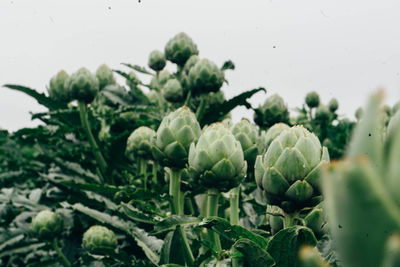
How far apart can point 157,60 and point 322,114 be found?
138cm

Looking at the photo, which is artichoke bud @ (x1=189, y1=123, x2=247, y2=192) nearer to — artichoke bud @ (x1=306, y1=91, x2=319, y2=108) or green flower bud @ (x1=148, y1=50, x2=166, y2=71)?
green flower bud @ (x1=148, y1=50, x2=166, y2=71)

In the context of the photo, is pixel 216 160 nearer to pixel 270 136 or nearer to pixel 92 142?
pixel 270 136

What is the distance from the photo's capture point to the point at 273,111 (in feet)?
6.47

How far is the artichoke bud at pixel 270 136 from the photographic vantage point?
119cm

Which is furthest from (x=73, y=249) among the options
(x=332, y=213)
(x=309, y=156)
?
(x=332, y=213)

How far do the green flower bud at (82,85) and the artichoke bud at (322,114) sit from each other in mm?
1830

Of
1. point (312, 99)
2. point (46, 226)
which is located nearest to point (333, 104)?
point (312, 99)

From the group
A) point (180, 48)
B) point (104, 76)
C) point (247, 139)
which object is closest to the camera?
point (247, 139)

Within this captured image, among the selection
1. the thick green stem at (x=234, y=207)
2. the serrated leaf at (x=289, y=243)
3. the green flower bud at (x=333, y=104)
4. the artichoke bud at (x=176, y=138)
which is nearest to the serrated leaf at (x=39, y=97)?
the artichoke bud at (x=176, y=138)

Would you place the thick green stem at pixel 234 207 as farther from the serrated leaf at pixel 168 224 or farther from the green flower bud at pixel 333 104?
the green flower bud at pixel 333 104

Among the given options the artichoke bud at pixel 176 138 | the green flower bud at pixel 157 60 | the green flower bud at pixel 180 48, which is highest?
the green flower bud at pixel 180 48

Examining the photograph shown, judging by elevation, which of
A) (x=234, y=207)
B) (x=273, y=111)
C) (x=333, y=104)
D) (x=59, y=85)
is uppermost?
(x=59, y=85)

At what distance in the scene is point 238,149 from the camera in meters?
1.04

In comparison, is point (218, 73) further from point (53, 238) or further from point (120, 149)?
point (53, 238)
